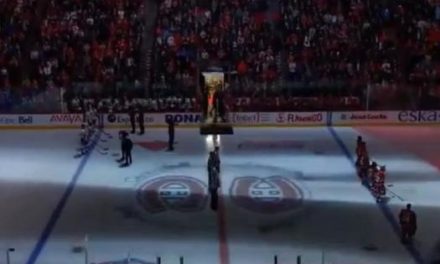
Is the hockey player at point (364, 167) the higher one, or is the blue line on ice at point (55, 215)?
the hockey player at point (364, 167)

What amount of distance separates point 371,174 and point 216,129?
19.2 ft

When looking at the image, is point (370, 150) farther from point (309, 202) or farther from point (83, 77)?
point (83, 77)

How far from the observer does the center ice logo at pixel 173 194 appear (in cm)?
1334

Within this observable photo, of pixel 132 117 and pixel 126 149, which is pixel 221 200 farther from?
pixel 132 117

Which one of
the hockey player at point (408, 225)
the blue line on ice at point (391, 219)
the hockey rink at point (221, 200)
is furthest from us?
the hockey player at point (408, 225)

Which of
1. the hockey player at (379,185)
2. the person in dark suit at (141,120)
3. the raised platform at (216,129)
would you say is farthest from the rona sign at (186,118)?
the hockey player at (379,185)

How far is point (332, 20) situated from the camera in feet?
70.2

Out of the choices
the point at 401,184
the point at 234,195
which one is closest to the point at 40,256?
the point at 234,195

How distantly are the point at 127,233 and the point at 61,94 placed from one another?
25.3 feet

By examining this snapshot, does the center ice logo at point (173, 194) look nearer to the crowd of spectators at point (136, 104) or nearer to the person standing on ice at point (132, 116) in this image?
the person standing on ice at point (132, 116)

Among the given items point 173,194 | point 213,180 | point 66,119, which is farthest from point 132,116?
point 213,180

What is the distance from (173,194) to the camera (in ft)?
45.8

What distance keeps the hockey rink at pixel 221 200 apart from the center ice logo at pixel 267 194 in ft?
0.06

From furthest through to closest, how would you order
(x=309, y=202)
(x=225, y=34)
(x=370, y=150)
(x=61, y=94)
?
(x=225, y=34), (x=61, y=94), (x=370, y=150), (x=309, y=202)
